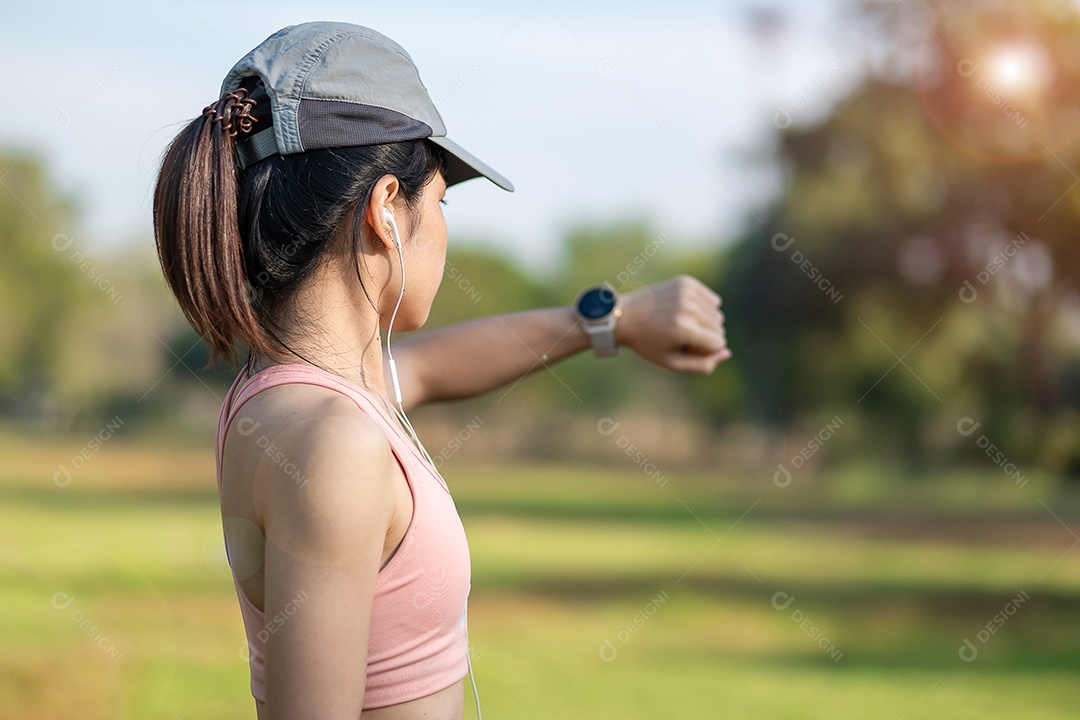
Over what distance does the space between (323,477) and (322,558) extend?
95 mm

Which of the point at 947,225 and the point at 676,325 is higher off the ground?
the point at 676,325

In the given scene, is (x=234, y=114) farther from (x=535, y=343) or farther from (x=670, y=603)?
(x=670, y=603)

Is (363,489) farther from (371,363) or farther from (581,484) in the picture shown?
(581,484)

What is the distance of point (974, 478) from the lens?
18172 millimetres

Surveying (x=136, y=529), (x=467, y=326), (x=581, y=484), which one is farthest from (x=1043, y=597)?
(x=581, y=484)

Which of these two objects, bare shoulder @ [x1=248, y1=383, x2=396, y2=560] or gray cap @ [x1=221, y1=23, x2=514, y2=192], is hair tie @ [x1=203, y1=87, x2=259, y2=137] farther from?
bare shoulder @ [x1=248, y1=383, x2=396, y2=560]

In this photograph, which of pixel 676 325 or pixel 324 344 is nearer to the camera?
pixel 324 344

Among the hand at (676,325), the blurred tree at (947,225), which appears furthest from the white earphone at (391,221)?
the blurred tree at (947,225)

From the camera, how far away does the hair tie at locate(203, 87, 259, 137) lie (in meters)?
1.43

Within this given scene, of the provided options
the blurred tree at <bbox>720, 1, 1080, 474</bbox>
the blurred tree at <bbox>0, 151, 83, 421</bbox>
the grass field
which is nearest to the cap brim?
the grass field

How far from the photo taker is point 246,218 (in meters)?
1.44

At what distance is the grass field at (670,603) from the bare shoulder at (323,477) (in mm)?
5226

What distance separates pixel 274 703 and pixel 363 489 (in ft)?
0.92

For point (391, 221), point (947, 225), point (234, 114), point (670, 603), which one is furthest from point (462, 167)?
point (947, 225)
